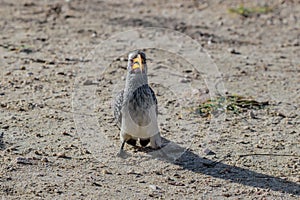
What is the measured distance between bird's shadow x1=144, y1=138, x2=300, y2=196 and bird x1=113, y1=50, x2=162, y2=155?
0.27 metres

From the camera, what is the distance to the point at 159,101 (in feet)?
22.5

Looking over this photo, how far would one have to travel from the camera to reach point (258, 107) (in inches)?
267

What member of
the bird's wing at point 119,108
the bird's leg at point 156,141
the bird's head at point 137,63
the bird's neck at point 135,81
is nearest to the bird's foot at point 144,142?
the bird's leg at point 156,141

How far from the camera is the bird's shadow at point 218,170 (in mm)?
5117

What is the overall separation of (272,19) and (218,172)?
508cm

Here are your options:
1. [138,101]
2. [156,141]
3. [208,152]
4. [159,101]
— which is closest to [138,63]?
[138,101]

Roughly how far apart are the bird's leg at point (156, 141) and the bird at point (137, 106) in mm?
63

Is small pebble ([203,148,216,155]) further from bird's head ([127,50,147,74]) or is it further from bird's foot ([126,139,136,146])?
bird's head ([127,50,147,74])

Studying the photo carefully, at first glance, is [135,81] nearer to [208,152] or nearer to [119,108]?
[119,108]

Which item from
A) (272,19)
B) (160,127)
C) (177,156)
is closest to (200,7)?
(272,19)

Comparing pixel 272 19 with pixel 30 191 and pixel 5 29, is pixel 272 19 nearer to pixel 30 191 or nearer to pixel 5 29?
pixel 5 29

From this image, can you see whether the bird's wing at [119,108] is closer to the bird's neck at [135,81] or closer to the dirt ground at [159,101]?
the bird's neck at [135,81]

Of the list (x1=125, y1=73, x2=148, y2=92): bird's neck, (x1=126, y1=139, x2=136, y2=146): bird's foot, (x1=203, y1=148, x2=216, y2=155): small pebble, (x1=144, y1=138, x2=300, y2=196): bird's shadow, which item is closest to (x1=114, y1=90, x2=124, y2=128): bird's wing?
(x1=125, y1=73, x2=148, y2=92): bird's neck

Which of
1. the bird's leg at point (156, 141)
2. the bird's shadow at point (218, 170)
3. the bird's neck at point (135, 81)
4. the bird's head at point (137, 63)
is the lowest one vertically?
the bird's shadow at point (218, 170)
